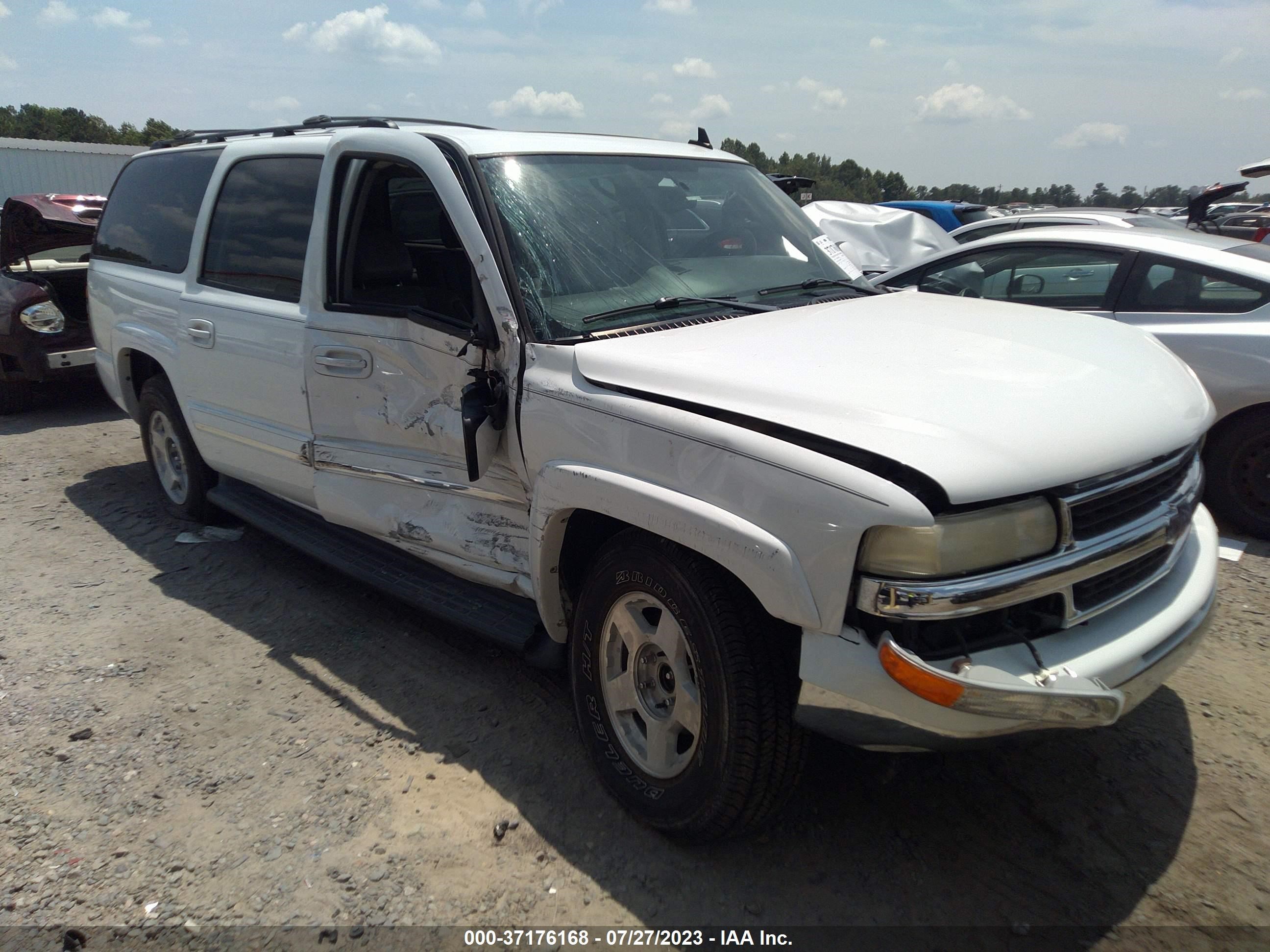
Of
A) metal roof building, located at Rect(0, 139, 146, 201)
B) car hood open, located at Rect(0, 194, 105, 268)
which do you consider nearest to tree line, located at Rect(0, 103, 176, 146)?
metal roof building, located at Rect(0, 139, 146, 201)

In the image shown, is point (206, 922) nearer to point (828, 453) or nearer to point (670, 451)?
point (670, 451)

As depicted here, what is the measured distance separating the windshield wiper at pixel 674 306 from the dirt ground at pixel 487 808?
4.97 ft

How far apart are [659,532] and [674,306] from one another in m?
1.03

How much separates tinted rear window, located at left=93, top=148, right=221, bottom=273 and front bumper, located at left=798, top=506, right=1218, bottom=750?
14.1ft

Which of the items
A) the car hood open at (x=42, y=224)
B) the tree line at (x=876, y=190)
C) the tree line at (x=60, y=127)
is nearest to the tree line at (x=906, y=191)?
the tree line at (x=876, y=190)

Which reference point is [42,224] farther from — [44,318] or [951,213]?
[951,213]

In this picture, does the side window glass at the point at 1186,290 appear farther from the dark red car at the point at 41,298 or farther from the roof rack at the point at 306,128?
the dark red car at the point at 41,298

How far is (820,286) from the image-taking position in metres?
3.66

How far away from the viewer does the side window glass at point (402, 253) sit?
3.14 meters

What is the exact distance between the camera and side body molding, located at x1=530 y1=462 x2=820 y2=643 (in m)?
2.15

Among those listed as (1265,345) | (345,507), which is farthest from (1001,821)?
(1265,345)

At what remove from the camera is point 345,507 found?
12.7 ft

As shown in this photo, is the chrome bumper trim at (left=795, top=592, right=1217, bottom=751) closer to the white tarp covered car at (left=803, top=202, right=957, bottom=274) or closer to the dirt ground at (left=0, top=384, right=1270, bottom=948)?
the dirt ground at (left=0, top=384, right=1270, bottom=948)

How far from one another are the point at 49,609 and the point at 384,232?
264 centimetres
